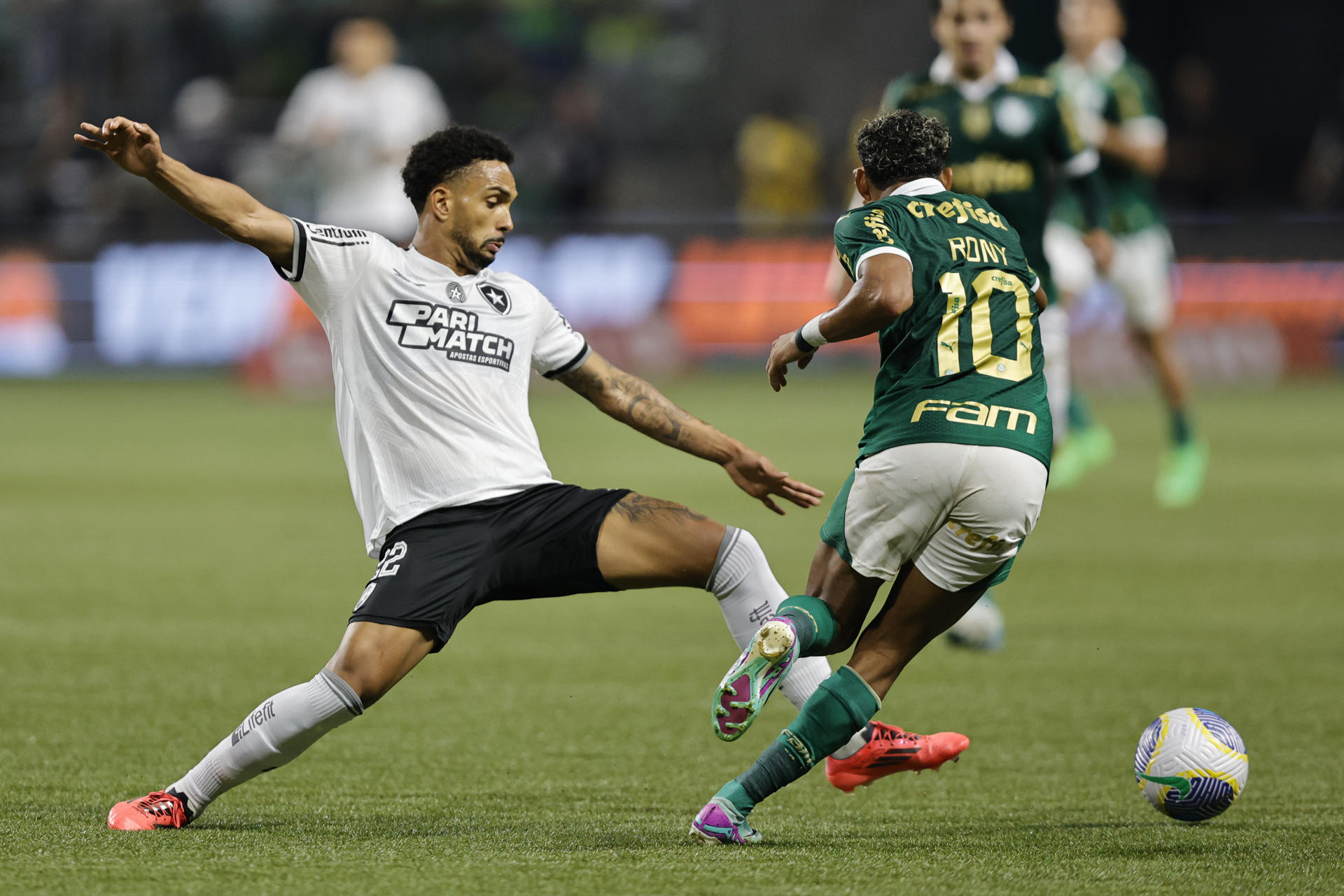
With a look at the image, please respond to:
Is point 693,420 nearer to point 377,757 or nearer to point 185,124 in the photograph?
point 377,757

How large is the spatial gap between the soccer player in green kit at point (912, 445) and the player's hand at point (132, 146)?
5.38 feet

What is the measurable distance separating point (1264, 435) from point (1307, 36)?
1477 cm

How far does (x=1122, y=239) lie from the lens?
38.3 feet

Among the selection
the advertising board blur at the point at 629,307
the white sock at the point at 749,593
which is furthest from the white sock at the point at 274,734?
the advertising board blur at the point at 629,307

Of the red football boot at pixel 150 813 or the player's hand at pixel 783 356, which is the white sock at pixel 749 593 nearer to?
the player's hand at pixel 783 356

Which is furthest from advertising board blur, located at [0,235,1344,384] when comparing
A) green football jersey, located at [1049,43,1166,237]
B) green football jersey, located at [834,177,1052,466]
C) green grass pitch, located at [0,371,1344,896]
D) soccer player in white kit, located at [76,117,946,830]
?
green football jersey, located at [834,177,1052,466]

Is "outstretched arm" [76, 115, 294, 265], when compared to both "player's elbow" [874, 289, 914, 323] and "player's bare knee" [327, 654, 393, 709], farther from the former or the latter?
"player's elbow" [874, 289, 914, 323]

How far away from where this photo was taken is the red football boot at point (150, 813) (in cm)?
450

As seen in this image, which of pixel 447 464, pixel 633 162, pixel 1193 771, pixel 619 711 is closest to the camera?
pixel 1193 771

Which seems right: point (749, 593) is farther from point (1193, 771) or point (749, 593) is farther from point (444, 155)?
point (444, 155)

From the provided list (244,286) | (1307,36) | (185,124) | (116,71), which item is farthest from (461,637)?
(1307,36)

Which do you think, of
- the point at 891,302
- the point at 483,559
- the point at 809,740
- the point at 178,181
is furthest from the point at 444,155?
the point at 809,740

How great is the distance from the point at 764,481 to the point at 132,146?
6.06 ft

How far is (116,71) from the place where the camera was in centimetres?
2598
